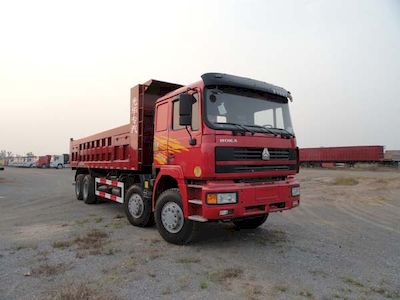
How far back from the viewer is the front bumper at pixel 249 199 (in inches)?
227

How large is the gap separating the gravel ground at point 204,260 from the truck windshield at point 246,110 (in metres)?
2.18

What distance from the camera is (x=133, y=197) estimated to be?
8492 millimetres

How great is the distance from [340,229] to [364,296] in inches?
163

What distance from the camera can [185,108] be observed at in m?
6.13

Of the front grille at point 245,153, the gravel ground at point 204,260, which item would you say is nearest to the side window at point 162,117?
the front grille at point 245,153

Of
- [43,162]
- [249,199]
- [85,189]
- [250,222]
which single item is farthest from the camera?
[43,162]

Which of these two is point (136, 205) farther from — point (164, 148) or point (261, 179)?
point (261, 179)

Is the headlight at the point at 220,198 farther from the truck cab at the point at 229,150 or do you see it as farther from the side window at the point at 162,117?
the side window at the point at 162,117

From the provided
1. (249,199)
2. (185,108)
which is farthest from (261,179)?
(185,108)

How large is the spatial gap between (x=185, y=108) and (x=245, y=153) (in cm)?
127

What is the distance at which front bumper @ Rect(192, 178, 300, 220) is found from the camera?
18.9 ft

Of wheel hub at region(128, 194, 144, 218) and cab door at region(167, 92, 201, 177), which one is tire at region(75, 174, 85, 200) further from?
cab door at region(167, 92, 201, 177)

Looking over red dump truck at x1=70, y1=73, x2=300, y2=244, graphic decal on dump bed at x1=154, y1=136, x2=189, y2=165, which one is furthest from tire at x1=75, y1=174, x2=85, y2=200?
graphic decal on dump bed at x1=154, y1=136, x2=189, y2=165

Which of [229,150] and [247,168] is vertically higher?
[229,150]
